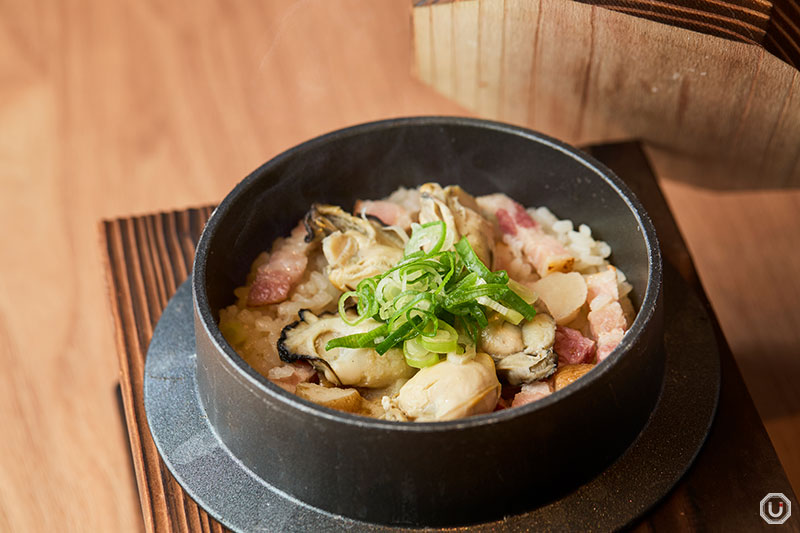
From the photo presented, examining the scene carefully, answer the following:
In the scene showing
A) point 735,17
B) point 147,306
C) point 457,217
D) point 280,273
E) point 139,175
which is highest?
point 735,17

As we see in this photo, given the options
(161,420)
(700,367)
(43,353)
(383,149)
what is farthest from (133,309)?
(700,367)

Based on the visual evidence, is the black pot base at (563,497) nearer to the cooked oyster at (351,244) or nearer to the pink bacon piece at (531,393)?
the pink bacon piece at (531,393)

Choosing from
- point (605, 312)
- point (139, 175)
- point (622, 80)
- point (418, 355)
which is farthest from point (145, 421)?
point (139, 175)

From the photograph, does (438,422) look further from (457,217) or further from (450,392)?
(457,217)

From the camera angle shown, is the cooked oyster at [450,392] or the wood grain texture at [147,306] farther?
the wood grain texture at [147,306]

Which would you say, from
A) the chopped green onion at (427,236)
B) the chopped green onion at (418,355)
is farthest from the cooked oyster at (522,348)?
the chopped green onion at (427,236)

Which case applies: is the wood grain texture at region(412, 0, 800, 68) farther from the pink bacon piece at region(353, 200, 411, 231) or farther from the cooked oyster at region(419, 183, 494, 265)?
the pink bacon piece at region(353, 200, 411, 231)

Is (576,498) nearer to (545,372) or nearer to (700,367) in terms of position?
(545,372)
